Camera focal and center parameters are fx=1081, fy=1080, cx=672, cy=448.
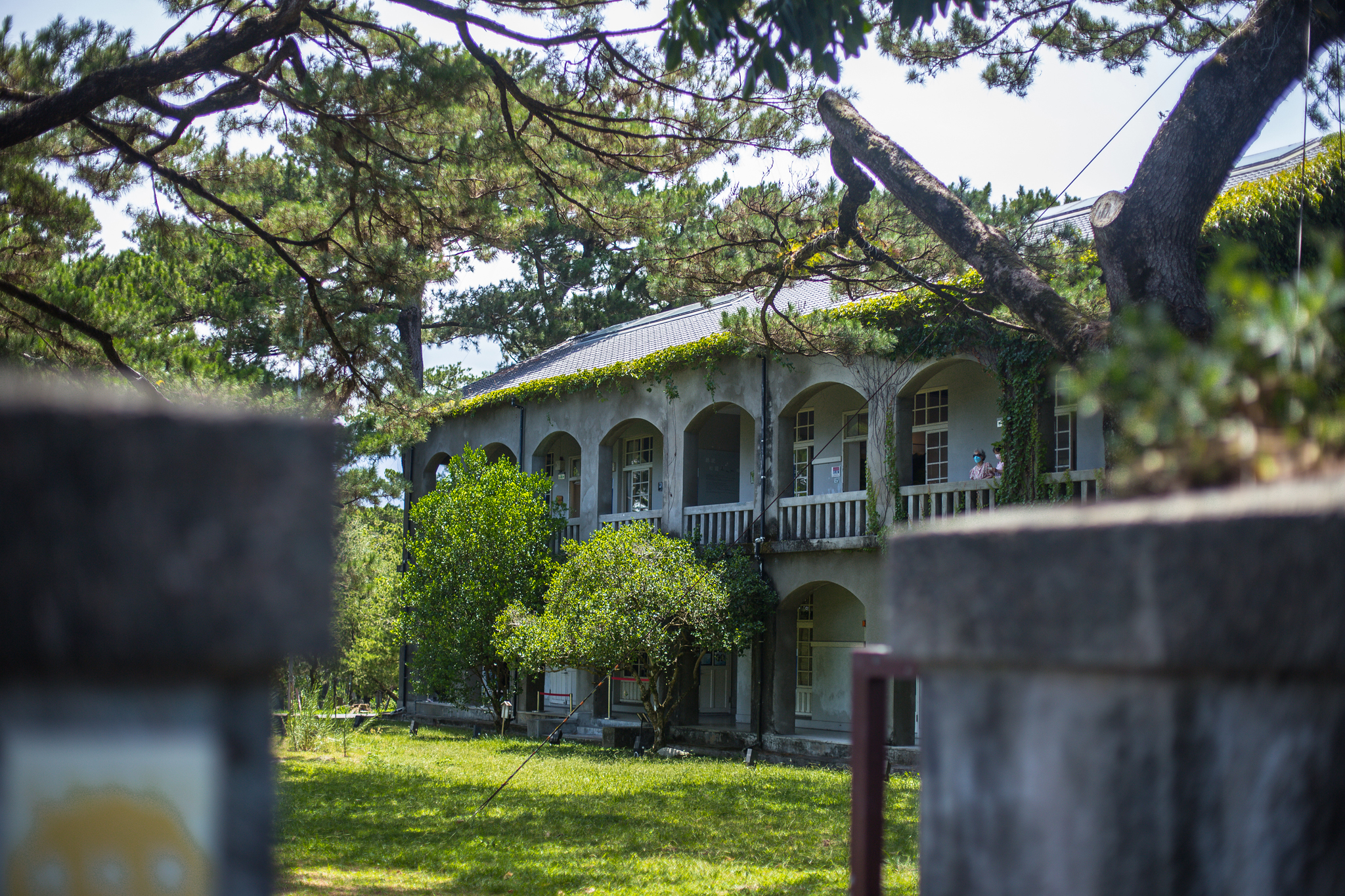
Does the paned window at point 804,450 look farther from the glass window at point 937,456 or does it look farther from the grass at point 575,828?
the grass at point 575,828

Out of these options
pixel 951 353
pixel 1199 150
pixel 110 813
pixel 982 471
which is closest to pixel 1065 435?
pixel 982 471

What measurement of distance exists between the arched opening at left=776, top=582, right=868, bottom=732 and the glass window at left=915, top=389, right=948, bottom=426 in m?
3.21

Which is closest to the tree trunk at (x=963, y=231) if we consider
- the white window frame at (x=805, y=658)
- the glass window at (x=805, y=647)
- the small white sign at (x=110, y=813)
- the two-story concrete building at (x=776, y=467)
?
the two-story concrete building at (x=776, y=467)

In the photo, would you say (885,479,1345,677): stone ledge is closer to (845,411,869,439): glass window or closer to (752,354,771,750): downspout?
(752,354,771,750): downspout

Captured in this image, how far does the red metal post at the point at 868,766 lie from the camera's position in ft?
8.16

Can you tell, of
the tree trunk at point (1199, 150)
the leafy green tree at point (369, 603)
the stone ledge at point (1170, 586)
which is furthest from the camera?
the leafy green tree at point (369, 603)

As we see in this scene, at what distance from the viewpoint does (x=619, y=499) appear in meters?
23.0

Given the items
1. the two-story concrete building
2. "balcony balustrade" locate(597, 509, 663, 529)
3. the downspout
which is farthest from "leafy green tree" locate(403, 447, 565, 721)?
the downspout

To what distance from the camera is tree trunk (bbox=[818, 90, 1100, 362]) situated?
752 centimetres

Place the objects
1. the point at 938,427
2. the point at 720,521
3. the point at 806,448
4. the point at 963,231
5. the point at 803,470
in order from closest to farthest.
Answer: the point at 963,231 < the point at 938,427 < the point at 720,521 < the point at 803,470 < the point at 806,448

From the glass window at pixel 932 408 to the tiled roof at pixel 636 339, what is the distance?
2190 millimetres

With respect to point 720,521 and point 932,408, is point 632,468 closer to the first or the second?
point 720,521

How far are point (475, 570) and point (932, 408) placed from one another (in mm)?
8587

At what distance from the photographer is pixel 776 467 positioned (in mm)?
17438
